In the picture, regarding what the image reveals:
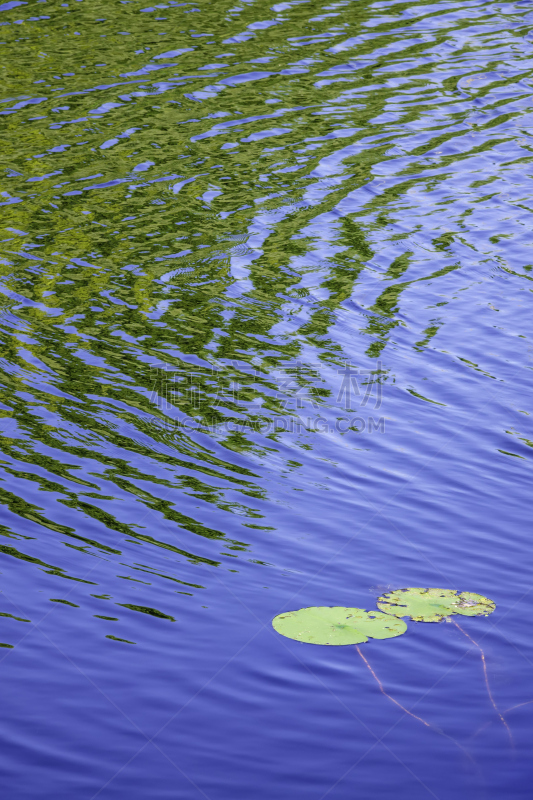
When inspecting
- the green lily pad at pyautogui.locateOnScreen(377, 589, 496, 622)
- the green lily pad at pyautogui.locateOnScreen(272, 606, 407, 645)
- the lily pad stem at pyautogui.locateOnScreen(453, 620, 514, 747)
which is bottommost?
the lily pad stem at pyautogui.locateOnScreen(453, 620, 514, 747)

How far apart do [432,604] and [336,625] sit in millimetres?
563

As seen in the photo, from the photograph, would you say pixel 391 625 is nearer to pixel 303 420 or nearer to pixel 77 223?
pixel 303 420

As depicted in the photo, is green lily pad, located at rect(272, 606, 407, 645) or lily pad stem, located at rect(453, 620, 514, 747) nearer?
lily pad stem, located at rect(453, 620, 514, 747)

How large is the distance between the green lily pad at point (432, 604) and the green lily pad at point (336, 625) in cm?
8

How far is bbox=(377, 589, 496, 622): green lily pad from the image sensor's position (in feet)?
15.3

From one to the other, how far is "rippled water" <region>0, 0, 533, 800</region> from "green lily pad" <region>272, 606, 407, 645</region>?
10 cm

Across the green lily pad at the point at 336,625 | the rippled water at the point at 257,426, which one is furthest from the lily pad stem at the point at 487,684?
the green lily pad at the point at 336,625

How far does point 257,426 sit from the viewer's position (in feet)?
20.8

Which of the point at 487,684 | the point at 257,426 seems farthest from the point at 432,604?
the point at 257,426

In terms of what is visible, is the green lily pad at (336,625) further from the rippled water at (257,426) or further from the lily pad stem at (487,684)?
the lily pad stem at (487,684)

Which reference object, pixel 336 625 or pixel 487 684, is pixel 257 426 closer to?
pixel 336 625

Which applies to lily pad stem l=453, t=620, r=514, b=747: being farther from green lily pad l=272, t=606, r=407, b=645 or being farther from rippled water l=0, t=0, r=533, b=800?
green lily pad l=272, t=606, r=407, b=645

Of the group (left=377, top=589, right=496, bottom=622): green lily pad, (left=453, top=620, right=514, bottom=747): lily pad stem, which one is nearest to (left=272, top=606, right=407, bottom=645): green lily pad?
(left=377, top=589, right=496, bottom=622): green lily pad

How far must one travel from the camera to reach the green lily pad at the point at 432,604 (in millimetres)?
4652
